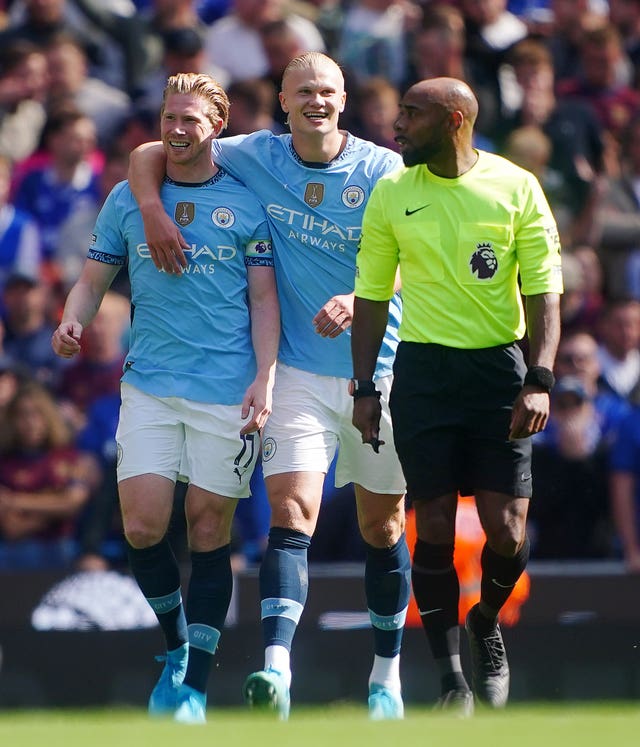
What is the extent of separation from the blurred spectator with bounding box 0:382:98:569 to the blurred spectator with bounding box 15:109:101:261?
69.2 inches

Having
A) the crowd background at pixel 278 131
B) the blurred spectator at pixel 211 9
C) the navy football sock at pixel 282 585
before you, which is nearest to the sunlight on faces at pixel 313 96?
the navy football sock at pixel 282 585

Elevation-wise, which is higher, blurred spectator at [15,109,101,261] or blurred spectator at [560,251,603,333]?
blurred spectator at [15,109,101,261]

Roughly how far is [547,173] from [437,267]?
5.68 metres

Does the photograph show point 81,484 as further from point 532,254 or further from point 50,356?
point 532,254

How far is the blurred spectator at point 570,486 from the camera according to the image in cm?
992

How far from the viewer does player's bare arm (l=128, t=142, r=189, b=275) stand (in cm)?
648

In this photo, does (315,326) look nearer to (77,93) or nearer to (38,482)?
(38,482)

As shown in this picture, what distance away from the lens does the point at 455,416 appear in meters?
6.36

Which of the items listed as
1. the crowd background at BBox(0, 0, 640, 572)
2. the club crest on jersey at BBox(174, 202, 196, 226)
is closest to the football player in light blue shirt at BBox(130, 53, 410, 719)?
the club crest on jersey at BBox(174, 202, 196, 226)

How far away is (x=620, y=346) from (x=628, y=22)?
12.6 ft

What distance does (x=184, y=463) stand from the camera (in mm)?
6613

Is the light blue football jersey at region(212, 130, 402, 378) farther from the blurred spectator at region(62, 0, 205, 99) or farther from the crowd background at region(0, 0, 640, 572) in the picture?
the blurred spectator at region(62, 0, 205, 99)

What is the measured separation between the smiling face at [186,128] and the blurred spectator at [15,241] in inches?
176

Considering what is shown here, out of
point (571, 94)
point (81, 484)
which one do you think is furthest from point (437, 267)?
point (571, 94)
